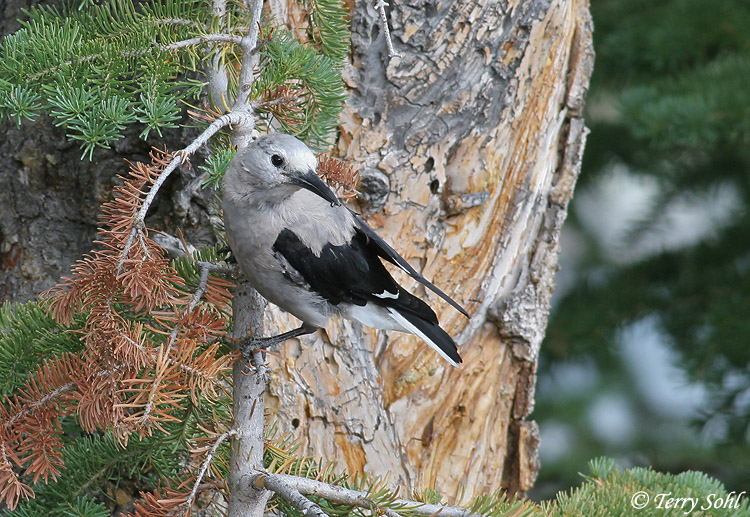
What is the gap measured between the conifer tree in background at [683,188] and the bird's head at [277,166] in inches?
64.8

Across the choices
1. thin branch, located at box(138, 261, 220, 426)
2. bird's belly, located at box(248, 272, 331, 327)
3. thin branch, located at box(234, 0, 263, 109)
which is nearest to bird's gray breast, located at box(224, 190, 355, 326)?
bird's belly, located at box(248, 272, 331, 327)

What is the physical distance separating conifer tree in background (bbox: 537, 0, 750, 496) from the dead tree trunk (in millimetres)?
744

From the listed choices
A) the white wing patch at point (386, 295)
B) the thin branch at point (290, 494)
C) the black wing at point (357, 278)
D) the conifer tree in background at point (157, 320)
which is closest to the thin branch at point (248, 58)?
the conifer tree in background at point (157, 320)

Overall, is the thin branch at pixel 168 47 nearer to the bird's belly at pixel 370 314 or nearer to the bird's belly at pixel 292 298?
the bird's belly at pixel 292 298

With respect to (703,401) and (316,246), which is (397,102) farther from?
(703,401)

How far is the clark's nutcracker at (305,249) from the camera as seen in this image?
1.46m

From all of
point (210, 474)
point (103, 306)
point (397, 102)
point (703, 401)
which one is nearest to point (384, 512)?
point (210, 474)

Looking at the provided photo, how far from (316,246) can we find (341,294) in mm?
143

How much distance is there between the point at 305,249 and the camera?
160 cm

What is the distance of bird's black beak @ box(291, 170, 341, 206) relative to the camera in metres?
1.42

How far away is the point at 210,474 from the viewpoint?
57.9 inches

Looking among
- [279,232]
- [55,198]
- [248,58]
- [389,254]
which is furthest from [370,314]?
[55,198]

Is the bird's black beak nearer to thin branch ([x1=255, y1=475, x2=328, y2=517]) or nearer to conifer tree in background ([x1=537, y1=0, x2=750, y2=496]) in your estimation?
thin branch ([x1=255, y1=475, x2=328, y2=517])

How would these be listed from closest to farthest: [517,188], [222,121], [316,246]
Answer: [222,121]
[316,246]
[517,188]
